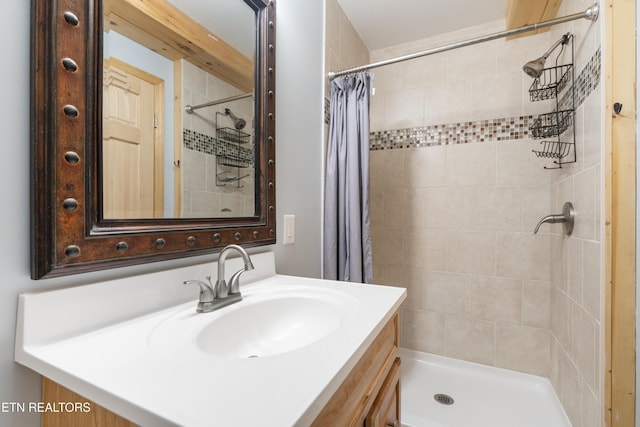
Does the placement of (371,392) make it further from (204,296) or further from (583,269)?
(583,269)

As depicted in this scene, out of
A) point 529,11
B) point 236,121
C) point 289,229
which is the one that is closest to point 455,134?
point 529,11

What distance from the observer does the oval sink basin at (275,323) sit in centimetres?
75

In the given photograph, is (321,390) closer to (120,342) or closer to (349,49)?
(120,342)

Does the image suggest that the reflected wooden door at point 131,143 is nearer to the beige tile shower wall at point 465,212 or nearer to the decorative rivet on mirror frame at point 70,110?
the decorative rivet on mirror frame at point 70,110

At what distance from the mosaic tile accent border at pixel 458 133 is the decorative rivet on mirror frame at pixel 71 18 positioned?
189 centimetres

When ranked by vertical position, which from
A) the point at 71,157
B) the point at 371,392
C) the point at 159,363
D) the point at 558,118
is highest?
the point at 558,118

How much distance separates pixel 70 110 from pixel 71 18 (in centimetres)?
19

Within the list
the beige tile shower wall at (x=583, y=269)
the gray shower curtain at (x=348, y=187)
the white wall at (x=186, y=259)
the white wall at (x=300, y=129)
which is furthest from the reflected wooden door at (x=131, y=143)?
the beige tile shower wall at (x=583, y=269)

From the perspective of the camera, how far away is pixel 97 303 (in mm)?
618

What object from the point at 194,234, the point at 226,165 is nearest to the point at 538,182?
the point at 226,165

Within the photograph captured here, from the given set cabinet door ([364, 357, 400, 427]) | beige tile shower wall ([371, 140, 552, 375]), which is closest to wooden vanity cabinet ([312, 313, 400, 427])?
cabinet door ([364, 357, 400, 427])

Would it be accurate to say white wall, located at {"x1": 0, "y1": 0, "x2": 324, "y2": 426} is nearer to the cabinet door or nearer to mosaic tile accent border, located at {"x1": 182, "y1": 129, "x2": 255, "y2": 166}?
mosaic tile accent border, located at {"x1": 182, "y1": 129, "x2": 255, "y2": 166}

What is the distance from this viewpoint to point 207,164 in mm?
948

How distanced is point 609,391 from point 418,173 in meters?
1.45
